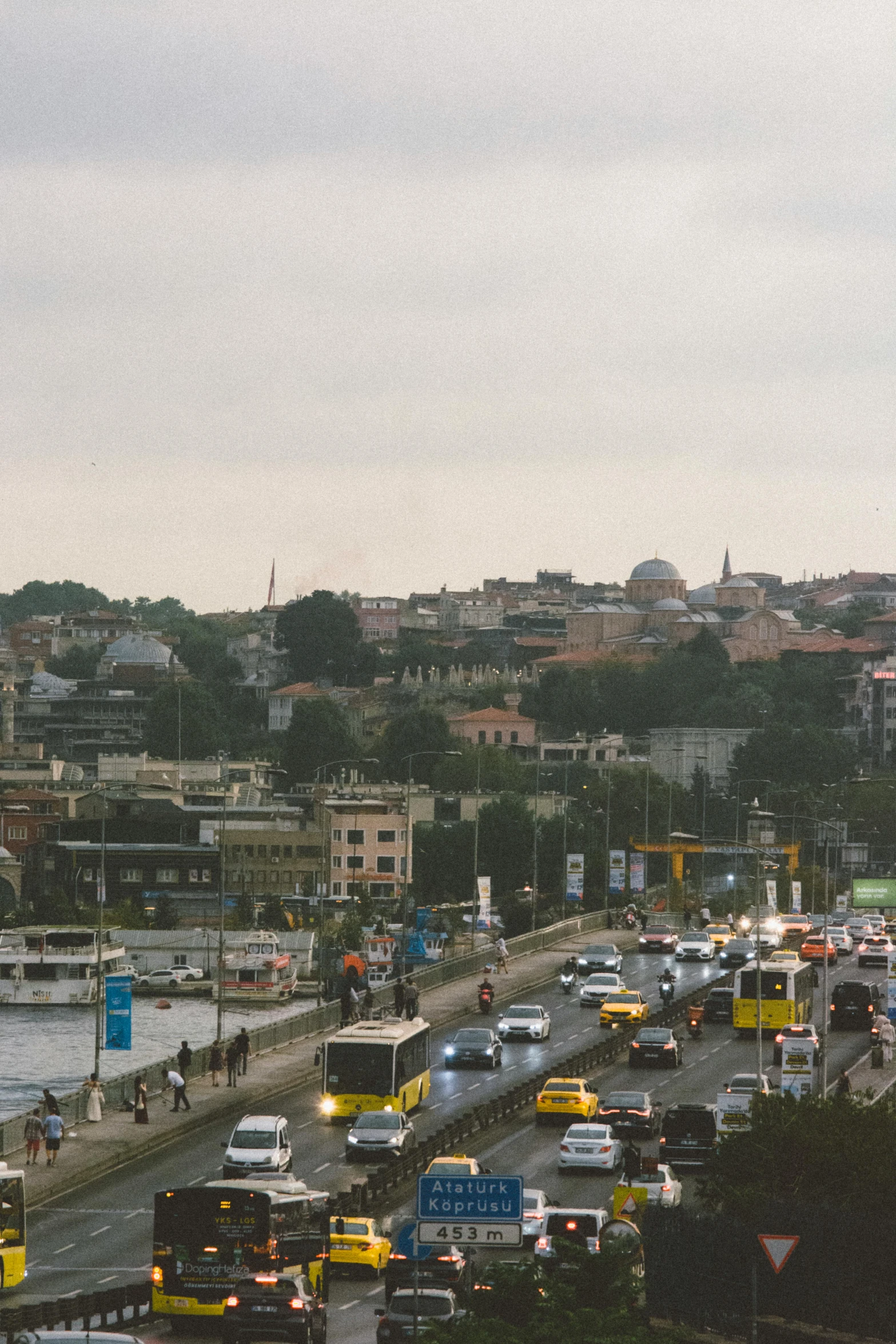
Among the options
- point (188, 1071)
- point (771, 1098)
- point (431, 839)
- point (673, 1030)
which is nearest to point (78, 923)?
point (431, 839)

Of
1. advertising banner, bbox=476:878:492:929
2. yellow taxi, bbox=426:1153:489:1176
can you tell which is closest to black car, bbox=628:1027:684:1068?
yellow taxi, bbox=426:1153:489:1176

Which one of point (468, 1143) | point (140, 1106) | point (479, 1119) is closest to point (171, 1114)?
point (140, 1106)

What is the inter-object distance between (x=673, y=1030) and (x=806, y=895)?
243 ft

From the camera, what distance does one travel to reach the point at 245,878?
547ft

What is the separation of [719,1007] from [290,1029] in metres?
14.4

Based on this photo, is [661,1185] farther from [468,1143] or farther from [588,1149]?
[468,1143]

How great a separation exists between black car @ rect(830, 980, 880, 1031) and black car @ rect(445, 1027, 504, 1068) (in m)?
14.2

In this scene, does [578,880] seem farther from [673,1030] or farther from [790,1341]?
[790,1341]

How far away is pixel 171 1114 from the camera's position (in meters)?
56.5

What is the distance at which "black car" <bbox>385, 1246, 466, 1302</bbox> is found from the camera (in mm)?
35375

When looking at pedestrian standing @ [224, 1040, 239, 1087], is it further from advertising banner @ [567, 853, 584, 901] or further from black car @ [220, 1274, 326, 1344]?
advertising banner @ [567, 853, 584, 901]

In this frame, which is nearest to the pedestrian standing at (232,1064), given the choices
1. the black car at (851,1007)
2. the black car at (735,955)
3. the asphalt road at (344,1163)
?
the asphalt road at (344,1163)

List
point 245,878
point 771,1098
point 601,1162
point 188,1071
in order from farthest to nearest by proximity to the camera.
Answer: point 245,878, point 188,1071, point 601,1162, point 771,1098

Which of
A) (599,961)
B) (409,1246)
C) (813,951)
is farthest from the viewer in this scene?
(813,951)
